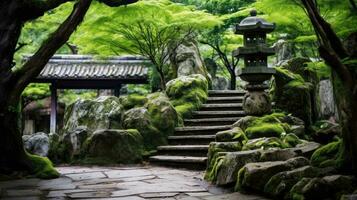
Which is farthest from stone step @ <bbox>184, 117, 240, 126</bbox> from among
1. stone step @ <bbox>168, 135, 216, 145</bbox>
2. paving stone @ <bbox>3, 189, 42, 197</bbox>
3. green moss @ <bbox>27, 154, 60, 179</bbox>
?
paving stone @ <bbox>3, 189, 42, 197</bbox>

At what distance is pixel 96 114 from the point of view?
1338 cm

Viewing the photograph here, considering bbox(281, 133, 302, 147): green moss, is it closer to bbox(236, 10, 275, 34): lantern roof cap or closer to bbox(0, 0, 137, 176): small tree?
bbox(236, 10, 275, 34): lantern roof cap

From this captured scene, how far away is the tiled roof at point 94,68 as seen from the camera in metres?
16.9

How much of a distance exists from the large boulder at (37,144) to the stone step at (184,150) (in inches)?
127

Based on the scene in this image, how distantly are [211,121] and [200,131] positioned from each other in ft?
2.82

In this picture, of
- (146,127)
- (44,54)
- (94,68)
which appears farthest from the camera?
(94,68)

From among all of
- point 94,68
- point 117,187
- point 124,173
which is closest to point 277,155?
point 117,187

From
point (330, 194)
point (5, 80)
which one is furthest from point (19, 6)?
point (330, 194)

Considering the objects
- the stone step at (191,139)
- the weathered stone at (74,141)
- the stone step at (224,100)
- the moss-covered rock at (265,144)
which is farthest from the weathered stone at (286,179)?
the stone step at (224,100)

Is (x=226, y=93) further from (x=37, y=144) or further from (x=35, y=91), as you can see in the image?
(x=35, y=91)

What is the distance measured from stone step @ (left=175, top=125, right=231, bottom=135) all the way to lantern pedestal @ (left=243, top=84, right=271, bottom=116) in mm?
1089

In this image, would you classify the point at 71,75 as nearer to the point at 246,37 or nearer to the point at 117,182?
the point at 246,37

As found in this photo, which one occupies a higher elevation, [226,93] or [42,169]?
[226,93]

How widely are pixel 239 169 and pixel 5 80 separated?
4.63 metres
